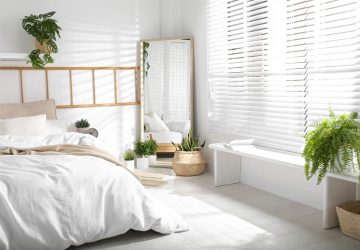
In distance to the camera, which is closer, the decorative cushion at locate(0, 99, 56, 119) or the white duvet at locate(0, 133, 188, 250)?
the white duvet at locate(0, 133, 188, 250)

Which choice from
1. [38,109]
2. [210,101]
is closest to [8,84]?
[38,109]

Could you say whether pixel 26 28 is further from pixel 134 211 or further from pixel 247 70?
pixel 134 211

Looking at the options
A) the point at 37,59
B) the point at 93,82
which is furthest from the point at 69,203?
the point at 93,82

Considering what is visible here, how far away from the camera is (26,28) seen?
14.7ft

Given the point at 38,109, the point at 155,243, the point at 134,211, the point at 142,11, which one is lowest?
the point at 155,243

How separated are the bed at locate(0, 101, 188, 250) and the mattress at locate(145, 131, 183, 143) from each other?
2083 millimetres

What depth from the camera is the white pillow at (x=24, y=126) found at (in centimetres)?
412

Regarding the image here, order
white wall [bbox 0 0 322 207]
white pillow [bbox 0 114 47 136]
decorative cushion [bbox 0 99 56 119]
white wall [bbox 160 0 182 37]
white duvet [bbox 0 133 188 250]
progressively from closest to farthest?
white duvet [bbox 0 133 188 250], white pillow [bbox 0 114 47 136], decorative cushion [bbox 0 99 56 119], white wall [bbox 0 0 322 207], white wall [bbox 160 0 182 37]

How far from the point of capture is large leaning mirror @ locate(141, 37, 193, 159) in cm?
523

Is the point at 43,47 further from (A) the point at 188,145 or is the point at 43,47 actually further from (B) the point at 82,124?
(A) the point at 188,145

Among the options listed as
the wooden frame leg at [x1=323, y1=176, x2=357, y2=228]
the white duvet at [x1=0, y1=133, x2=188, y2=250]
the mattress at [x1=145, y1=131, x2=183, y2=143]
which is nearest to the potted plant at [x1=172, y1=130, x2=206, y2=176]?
the mattress at [x1=145, y1=131, x2=183, y2=143]

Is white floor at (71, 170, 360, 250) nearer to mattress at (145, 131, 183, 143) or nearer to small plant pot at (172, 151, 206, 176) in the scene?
small plant pot at (172, 151, 206, 176)

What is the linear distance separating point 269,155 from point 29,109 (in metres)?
2.61

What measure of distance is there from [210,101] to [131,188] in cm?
231
